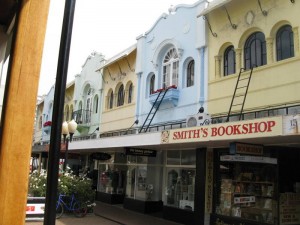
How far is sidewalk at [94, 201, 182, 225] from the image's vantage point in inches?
562

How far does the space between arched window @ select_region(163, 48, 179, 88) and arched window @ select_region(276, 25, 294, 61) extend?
5.38 m

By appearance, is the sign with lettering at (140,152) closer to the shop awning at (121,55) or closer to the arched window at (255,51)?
the arched window at (255,51)

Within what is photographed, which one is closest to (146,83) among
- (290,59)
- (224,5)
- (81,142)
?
(81,142)

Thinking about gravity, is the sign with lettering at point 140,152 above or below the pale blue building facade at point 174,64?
below

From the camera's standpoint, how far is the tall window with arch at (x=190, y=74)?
630 inches

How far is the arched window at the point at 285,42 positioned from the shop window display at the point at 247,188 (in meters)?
3.69

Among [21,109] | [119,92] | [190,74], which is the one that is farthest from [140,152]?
[21,109]

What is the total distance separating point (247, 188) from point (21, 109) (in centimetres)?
1020

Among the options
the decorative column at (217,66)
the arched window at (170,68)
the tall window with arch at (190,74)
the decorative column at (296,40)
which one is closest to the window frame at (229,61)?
the decorative column at (217,66)

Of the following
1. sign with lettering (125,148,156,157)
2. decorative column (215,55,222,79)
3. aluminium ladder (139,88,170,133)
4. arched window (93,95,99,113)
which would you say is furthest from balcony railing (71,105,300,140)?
arched window (93,95,99,113)

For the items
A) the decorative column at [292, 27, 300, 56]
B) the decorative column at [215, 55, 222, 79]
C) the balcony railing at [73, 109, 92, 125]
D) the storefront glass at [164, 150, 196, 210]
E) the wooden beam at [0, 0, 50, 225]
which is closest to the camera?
the wooden beam at [0, 0, 50, 225]

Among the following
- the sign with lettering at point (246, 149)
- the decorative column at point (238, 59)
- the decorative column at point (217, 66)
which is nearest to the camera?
the sign with lettering at point (246, 149)

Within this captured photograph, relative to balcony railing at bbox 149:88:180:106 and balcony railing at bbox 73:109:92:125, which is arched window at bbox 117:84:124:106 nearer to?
balcony railing at bbox 73:109:92:125

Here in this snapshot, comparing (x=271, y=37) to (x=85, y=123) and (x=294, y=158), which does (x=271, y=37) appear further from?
(x=85, y=123)
